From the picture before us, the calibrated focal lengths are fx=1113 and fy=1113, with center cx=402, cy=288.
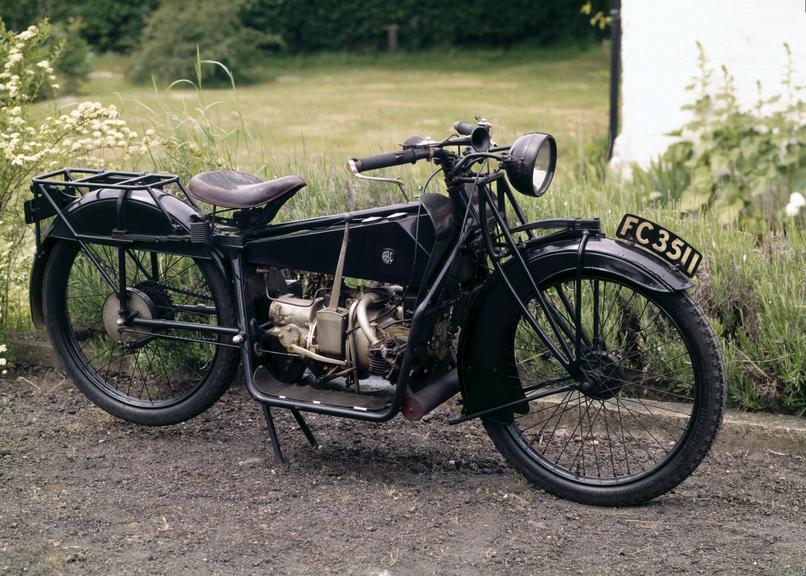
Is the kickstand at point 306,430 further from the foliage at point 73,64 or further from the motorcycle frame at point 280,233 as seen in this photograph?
the foliage at point 73,64

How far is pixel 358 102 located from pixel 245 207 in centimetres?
1018

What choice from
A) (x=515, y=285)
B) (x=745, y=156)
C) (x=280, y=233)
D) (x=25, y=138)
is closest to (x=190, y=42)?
(x=745, y=156)

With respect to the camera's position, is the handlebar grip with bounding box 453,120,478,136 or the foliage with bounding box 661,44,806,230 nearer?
the handlebar grip with bounding box 453,120,478,136

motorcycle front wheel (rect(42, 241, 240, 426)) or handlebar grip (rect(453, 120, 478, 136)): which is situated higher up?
handlebar grip (rect(453, 120, 478, 136))

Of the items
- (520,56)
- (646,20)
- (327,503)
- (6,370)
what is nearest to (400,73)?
(520,56)

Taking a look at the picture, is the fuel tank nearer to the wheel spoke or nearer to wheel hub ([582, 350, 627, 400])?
the wheel spoke

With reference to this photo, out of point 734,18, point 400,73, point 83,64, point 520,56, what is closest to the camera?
point 734,18

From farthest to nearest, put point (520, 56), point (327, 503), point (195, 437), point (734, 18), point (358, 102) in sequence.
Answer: point (520, 56) → point (358, 102) → point (734, 18) → point (195, 437) → point (327, 503)

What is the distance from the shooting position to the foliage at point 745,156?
7.03 metres

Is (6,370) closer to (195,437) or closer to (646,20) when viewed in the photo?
(195,437)

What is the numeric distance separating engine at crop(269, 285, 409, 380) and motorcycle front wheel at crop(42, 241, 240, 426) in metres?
0.31

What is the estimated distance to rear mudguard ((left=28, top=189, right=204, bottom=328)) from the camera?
14.2ft

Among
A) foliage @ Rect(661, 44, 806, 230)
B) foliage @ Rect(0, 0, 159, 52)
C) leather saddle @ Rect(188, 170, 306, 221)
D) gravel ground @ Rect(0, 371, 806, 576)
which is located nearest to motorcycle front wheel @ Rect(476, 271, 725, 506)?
gravel ground @ Rect(0, 371, 806, 576)

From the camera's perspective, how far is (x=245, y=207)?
4020 millimetres
